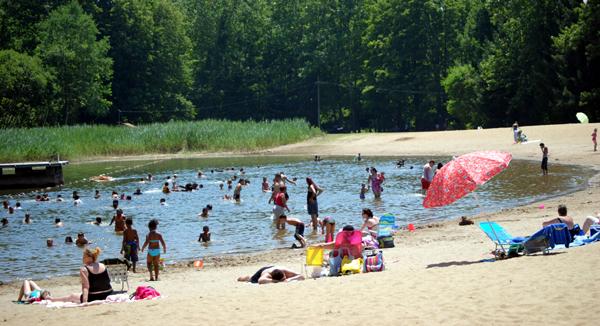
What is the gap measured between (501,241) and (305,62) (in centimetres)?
9182

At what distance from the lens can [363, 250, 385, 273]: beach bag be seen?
58.5 feet

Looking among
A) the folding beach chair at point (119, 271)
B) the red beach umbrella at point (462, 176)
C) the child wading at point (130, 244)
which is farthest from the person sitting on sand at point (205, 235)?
the red beach umbrella at point (462, 176)

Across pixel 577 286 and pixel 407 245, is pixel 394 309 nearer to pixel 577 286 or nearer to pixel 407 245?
pixel 577 286

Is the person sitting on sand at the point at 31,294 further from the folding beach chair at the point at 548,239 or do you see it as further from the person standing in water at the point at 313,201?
the person standing in water at the point at 313,201

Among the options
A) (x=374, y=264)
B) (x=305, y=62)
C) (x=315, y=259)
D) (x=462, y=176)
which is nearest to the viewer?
(x=374, y=264)

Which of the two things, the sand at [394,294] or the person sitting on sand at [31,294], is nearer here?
the sand at [394,294]

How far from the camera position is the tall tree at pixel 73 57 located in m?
89.4

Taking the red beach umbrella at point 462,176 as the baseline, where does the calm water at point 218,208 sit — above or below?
below

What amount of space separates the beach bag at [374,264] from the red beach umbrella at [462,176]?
1.52m

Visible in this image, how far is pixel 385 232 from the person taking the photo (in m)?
22.5

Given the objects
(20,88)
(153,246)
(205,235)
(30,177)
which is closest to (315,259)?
(153,246)

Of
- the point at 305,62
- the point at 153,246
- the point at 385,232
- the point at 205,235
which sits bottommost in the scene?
the point at 205,235

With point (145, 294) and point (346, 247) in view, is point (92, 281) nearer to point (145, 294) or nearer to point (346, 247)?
point (145, 294)

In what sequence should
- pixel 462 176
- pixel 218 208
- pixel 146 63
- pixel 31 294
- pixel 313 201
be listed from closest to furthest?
pixel 31 294, pixel 462 176, pixel 313 201, pixel 218 208, pixel 146 63
